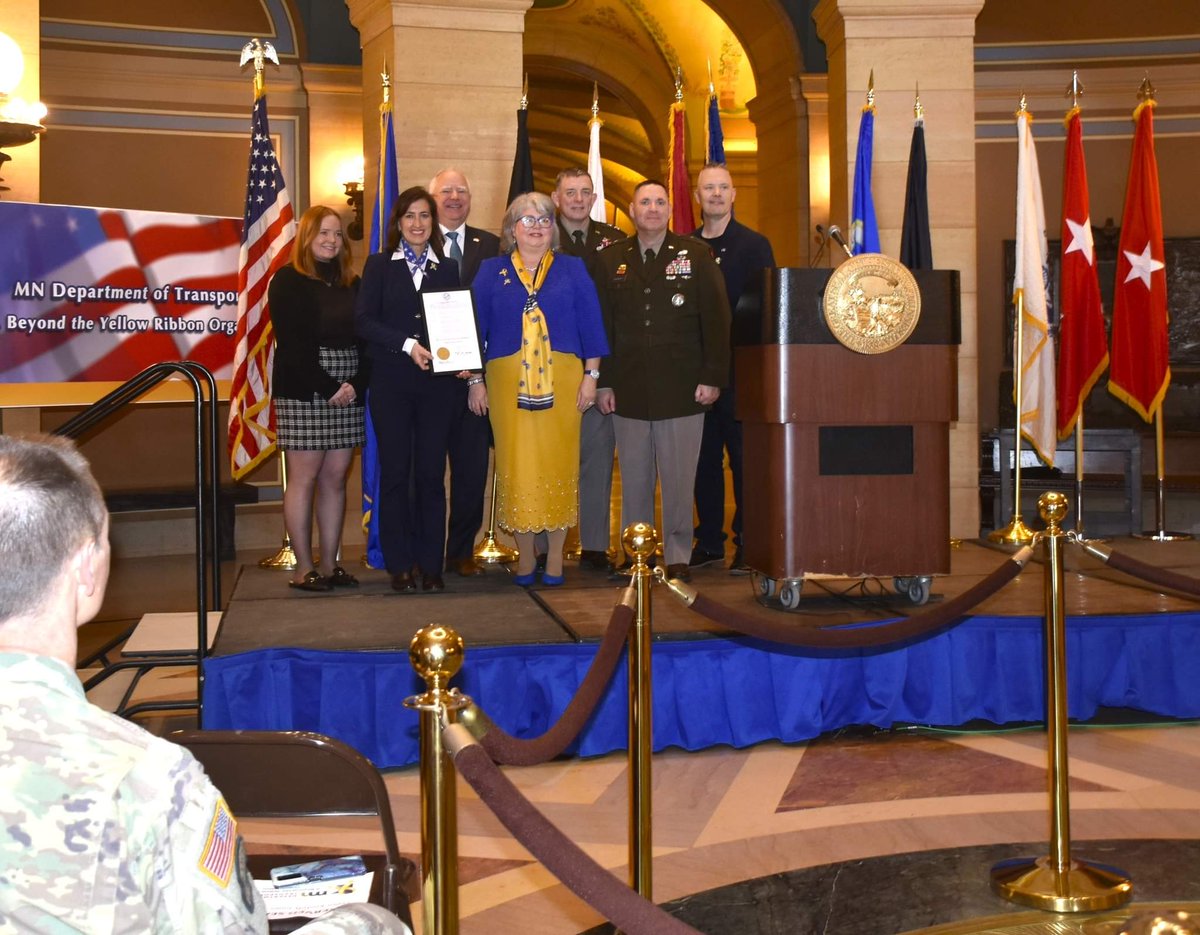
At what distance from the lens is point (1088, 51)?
1098 centimetres

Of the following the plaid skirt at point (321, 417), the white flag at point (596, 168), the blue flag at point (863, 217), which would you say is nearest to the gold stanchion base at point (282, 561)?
the plaid skirt at point (321, 417)

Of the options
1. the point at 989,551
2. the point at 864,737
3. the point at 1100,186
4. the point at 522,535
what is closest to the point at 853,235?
the point at 989,551

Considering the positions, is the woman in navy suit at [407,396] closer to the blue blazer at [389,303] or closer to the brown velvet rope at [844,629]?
the blue blazer at [389,303]

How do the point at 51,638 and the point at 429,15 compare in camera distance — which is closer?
the point at 51,638

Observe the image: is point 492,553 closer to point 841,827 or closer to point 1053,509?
point 841,827

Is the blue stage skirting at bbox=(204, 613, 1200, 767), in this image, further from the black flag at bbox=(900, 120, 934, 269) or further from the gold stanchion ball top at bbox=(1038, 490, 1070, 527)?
the black flag at bbox=(900, 120, 934, 269)

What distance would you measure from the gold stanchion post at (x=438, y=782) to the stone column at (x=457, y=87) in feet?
18.5

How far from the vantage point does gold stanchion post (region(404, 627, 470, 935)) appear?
5.98ft

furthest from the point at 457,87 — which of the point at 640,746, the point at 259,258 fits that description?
the point at 640,746

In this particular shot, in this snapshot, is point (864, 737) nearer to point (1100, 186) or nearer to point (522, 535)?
point (522, 535)

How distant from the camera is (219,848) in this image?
51.2 inches

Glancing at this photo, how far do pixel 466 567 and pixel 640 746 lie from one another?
3093 millimetres

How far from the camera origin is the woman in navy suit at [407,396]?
5.39m

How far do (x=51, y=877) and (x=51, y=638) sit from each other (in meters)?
0.24
